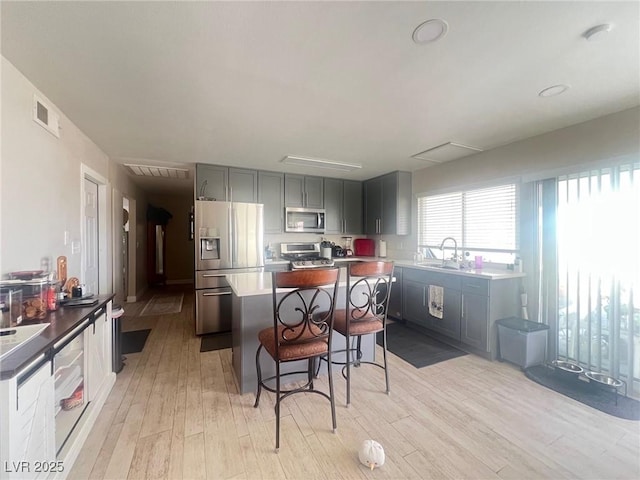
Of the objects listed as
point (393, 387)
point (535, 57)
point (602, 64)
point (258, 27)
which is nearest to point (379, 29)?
point (258, 27)

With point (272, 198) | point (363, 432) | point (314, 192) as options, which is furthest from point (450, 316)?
point (272, 198)

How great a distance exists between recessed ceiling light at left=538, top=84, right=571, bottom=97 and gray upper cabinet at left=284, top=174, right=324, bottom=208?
3257 mm

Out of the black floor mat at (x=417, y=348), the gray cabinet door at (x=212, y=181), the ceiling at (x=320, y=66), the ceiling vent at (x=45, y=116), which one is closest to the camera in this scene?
the ceiling at (x=320, y=66)

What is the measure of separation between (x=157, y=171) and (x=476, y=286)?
5.03 m

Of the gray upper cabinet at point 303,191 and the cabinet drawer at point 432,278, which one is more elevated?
the gray upper cabinet at point 303,191

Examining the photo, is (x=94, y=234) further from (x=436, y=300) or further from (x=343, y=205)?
(x=436, y=300)

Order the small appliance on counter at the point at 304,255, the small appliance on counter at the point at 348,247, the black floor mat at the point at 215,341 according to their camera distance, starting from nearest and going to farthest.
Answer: the black floor mat at the point at 215,341 < the small appliance on counter at the point at 304,255 < the small appliance on counter at the point at 348,247

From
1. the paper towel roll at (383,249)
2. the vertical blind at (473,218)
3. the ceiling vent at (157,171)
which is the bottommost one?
the paper towel roll at (383,249)

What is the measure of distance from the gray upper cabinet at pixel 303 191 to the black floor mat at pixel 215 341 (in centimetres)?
225

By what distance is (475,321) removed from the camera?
293cm

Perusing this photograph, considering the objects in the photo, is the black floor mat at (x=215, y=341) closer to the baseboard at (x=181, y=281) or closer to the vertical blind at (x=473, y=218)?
the vertical blind at (x=473, y=218)

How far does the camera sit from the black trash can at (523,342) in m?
2.56

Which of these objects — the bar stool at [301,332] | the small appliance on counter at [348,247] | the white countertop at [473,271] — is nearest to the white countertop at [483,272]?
the white countertop at [473,271]

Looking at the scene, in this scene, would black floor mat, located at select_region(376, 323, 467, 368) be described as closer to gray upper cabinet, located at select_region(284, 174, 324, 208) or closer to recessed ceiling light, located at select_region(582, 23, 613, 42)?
gray upper cabinet, located at select_region(284, 174, 324, 208)
